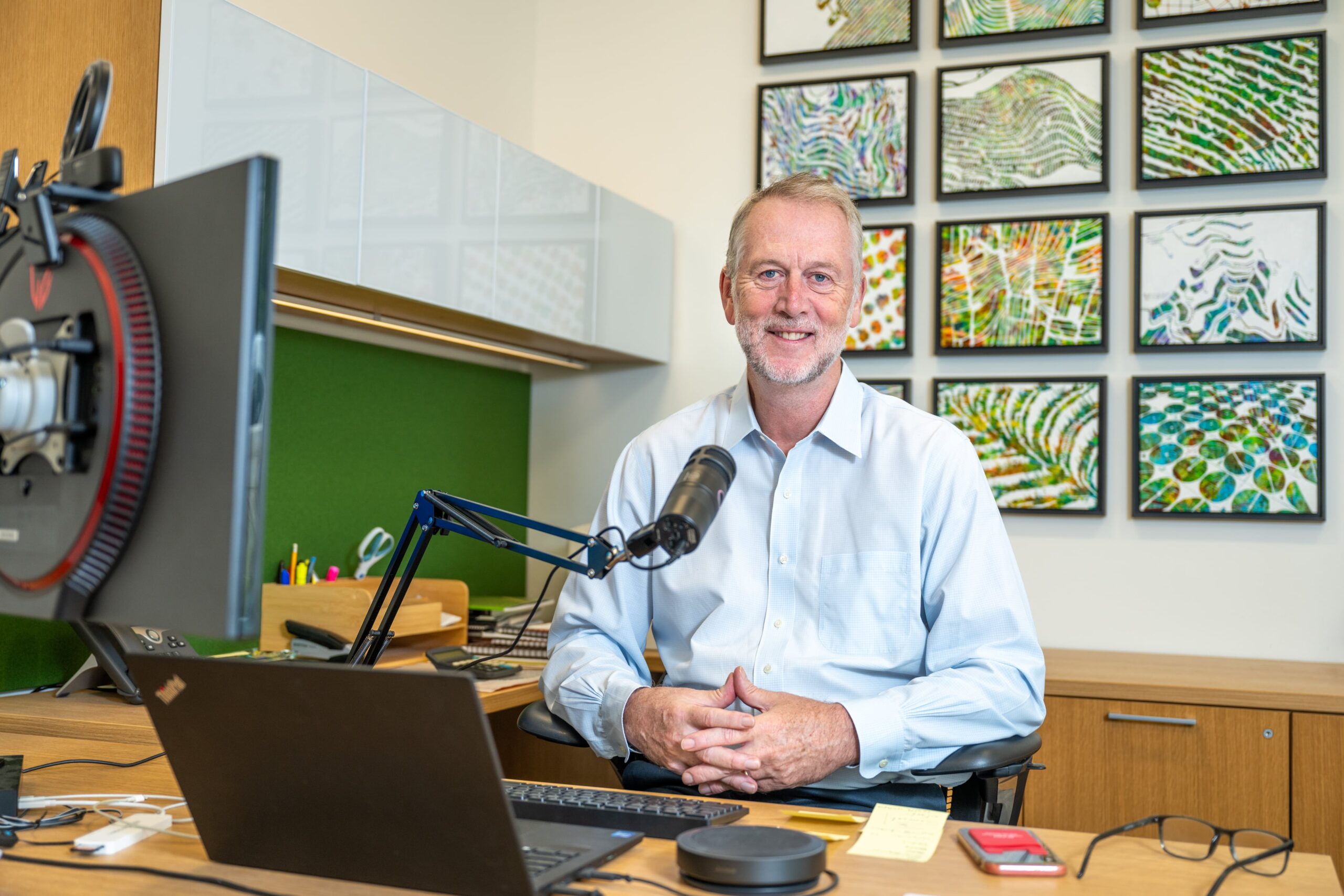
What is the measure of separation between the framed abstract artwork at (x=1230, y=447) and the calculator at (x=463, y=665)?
1651 mm

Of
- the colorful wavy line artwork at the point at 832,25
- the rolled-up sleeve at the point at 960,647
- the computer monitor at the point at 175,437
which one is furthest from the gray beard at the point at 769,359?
the colorful wavy line artwork at the point at 832,25

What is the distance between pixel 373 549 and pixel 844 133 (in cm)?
173

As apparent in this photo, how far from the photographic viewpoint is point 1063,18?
298cm

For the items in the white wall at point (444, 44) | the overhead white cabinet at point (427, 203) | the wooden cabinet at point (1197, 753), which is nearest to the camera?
the overhead white cabinet at point (427, 203)

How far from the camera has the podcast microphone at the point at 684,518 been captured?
2.95 ft

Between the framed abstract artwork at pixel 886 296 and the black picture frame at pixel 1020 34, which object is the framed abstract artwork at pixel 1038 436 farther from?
the black picture frame at pixel 1020 34

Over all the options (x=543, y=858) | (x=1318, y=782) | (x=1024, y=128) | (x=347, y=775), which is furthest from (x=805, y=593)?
(x=1024, y=128)

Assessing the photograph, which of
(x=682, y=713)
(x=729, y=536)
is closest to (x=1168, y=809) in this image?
(x=729, y=536)

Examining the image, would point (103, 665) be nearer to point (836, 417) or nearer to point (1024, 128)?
point (836, 417)

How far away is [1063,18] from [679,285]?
4.15 ft

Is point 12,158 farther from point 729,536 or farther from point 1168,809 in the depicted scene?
point 1168,809

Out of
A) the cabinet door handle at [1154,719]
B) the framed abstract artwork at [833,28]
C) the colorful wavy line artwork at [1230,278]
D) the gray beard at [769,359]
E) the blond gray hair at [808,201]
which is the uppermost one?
the framed abstract artwork at [833,28]

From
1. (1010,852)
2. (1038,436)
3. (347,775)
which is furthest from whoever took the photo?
(1038,436)

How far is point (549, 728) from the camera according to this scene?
159cm
